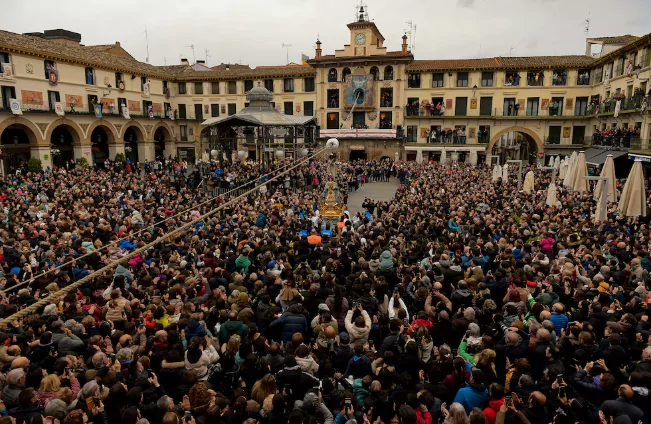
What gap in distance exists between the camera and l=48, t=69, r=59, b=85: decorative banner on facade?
31.7 metres

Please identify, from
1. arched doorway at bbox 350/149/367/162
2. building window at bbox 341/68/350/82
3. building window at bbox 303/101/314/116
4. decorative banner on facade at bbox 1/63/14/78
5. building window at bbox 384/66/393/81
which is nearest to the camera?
decorative banner on facade at bbox 1/63/14/78

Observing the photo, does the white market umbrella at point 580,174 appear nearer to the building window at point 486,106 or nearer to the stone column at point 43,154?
the building window at point 486,106

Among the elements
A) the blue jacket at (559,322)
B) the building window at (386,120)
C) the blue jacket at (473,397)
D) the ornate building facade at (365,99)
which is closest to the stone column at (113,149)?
the ornate building facade at (365,99)

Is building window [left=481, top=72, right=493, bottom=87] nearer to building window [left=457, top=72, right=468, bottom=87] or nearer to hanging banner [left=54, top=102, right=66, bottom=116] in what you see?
building window [left=457, top=72, right=468, bottom=87]

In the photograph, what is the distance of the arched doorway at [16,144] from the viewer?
30.7 m

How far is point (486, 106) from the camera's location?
4203cm

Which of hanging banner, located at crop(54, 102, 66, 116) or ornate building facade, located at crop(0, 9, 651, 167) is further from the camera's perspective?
ornate building facade, located at crop(0, 9, 651, 167)

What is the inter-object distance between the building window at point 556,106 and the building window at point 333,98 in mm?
19948

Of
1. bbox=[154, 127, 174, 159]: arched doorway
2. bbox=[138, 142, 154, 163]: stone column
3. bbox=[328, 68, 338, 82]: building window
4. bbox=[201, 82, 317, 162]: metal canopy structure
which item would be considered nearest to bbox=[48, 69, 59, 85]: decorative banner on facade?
bbox=[138, 142, 154, 163]: stone column

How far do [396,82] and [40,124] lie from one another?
29.9 meters

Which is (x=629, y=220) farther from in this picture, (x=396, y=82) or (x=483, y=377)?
(x=396, y=82)

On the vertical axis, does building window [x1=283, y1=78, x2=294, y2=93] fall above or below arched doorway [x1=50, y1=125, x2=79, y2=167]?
above

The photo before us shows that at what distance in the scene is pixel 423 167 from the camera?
3119cm

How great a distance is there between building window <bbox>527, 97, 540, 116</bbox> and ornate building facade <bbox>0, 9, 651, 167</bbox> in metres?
0.09
